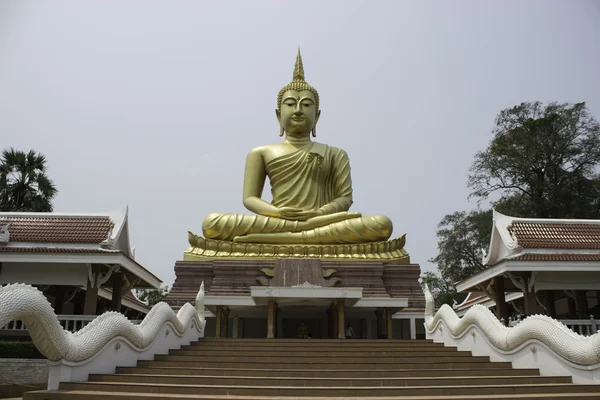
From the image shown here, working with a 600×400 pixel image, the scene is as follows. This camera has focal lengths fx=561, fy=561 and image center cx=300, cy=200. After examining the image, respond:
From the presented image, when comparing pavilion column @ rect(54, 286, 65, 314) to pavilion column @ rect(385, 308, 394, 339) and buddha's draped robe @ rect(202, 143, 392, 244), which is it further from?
pavilion column @ rect(385, 308, 394, 339)

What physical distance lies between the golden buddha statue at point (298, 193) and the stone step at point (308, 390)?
1016 cm

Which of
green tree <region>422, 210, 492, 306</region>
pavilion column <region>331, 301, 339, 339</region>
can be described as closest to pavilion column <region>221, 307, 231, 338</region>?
pavilion column <region>331, 301, 339, 339</region>

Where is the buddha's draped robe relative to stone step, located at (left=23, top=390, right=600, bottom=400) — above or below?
above

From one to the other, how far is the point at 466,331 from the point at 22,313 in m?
7.58

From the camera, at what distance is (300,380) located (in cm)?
755

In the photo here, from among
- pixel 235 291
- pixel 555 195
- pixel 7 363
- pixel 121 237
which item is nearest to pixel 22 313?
pixel 7 363

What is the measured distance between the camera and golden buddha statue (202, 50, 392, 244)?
1752 centimetres

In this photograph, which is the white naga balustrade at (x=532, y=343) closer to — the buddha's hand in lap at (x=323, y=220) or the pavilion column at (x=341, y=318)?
the pavilion column at (x=341, y=318)

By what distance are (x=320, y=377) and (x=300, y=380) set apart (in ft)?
1.56

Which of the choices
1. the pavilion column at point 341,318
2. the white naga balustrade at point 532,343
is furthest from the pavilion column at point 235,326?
the white naga balustrade at point 532,343

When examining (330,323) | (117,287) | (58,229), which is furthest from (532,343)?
(58,229)

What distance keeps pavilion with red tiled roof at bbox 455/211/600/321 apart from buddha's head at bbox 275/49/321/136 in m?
7.49

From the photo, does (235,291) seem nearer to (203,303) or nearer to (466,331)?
(203,303)

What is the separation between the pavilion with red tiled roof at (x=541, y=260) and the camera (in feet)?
46.2
